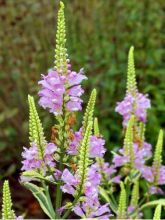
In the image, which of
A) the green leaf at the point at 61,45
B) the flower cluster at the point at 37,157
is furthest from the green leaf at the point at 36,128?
the green leaf at the point at 61,45

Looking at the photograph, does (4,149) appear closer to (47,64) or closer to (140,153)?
(47,64)

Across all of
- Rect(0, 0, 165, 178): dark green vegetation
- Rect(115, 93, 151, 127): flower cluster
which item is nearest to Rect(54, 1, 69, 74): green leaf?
Rect(115, 93, 151, 127): flower cluster

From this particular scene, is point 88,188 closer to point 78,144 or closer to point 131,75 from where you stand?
point 78,144

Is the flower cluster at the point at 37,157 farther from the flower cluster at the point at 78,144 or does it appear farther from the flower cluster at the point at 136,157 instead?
the flower cluster at the point at 136,157

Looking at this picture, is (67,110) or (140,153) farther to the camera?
(140,153)

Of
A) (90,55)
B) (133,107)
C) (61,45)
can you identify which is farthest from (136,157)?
(90,55)

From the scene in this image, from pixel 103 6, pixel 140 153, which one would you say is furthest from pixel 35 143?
pixel 103 6
